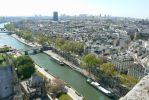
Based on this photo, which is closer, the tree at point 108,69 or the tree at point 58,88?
the tree at point 58,88

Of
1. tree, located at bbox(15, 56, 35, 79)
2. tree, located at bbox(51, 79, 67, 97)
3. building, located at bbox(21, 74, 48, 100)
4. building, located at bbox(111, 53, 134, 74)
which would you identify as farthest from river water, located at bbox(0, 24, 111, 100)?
building, located at bbox(111, 53, 134, 74)

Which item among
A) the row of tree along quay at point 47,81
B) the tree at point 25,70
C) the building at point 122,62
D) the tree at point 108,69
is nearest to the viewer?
the row of tree along quay at point 47,81

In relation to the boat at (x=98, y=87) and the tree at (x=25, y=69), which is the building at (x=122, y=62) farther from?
the tree at (x=25, y=69)

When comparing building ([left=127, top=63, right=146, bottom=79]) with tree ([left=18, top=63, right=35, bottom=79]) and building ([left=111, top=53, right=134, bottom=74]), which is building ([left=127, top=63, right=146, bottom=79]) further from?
tree ([left=18, top=63, right=35, bottom=79])

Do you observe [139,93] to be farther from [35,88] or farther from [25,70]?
[25,70]

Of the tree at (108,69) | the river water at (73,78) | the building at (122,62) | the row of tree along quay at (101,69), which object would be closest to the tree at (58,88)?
the river water at (73,78)

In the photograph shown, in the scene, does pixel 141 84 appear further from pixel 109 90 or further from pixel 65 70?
pixel 65 70

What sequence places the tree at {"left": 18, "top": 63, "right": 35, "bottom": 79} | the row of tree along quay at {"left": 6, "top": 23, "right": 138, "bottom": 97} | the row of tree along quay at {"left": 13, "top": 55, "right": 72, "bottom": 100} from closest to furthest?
1. the row of tree along quay at {"left": 13, "top": 55, "right": 72, "bottom": 100}
2. the row of tree along quay at {"left": 6, "top": 23, "right": 138, "bottom": 97}
3. the tree at {"left": 18, "top": 63, "right": 35, "bottom": 79}

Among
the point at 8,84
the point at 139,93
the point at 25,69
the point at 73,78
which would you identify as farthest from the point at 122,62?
the point at 139,93

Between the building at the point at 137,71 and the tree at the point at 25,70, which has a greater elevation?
the tree at the point at 25,70

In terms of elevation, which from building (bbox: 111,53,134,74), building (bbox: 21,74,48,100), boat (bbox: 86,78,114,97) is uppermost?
building (bbox: 21,74,48,100)

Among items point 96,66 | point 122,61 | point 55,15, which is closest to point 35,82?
point 96,66
